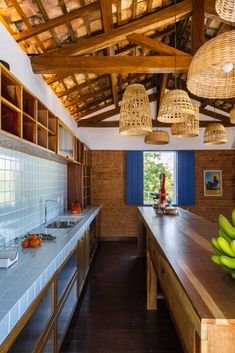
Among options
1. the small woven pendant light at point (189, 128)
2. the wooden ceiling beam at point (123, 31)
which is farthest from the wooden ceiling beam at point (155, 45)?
the small woven pendant light at point (189, 128)

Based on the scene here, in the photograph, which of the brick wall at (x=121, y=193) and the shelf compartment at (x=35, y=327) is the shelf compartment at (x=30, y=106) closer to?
the shelf compartment at (x=35, y=327)

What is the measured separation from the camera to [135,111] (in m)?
3.05

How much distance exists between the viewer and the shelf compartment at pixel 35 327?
55.1 inches

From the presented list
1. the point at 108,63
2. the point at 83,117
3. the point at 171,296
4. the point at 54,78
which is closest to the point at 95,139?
the point at 83,117

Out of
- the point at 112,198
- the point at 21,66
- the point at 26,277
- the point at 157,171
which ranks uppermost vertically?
the point at 21,66

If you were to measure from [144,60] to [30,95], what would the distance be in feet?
5.71

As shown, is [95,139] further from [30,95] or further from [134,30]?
[30,95]

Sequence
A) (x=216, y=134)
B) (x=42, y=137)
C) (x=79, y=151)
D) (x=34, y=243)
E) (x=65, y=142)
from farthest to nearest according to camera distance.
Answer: (x=79, y=151) < (x=216, y=134) < (x=65, y=142) < (x=42, y=137) < (x=34, y=243)

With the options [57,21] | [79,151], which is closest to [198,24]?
[57,21]

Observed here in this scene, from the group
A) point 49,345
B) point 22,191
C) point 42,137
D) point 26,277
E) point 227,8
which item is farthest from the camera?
point 22,191

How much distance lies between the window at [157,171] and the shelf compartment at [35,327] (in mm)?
5576

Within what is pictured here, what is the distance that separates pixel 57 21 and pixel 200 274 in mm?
2964

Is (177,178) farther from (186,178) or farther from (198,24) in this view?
(198,24)

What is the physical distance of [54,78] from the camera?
4.15 meters
